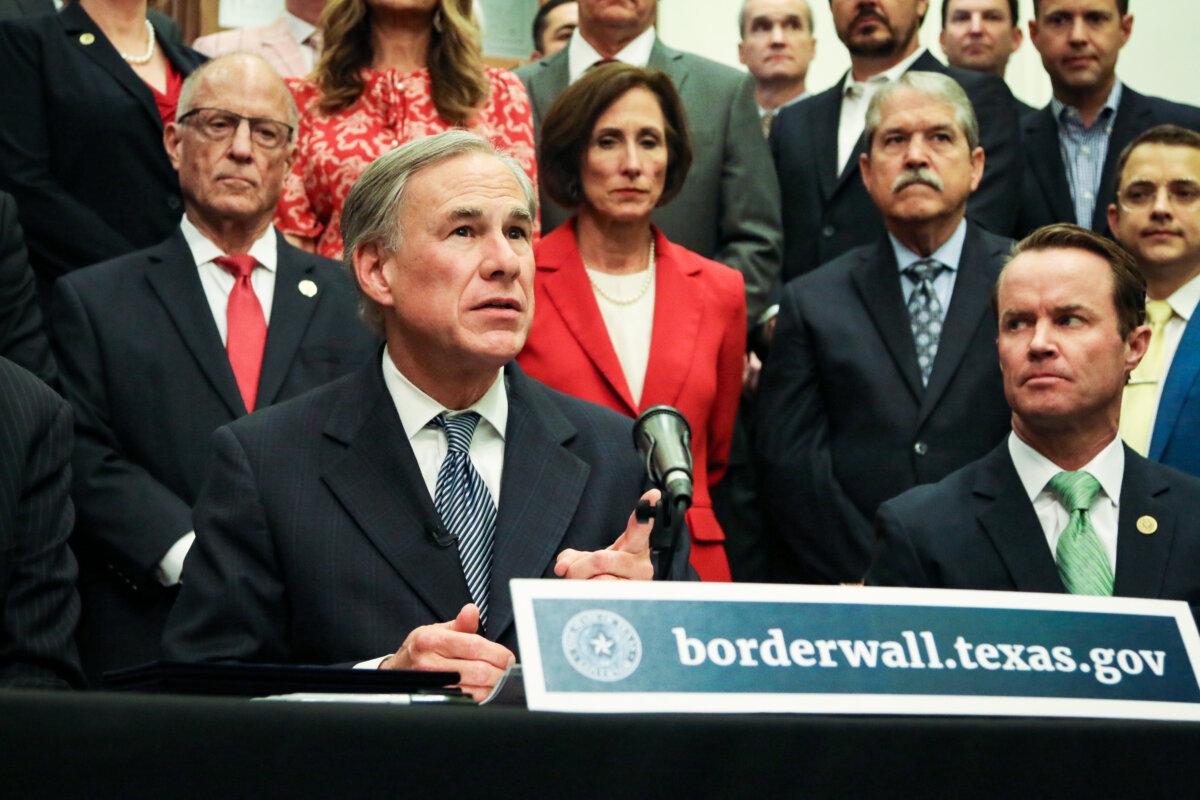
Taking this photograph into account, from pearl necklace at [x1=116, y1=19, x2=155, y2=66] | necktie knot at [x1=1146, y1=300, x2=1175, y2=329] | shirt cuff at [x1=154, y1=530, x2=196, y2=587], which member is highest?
pearl necklace at [x1=116, y1=19, x2=155, y2=66]

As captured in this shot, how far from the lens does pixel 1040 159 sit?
17.1ft

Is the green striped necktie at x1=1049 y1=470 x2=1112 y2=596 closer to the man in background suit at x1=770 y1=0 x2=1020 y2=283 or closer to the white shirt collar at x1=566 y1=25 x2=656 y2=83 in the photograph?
the man in background suit at x1=770 y1=0 x2=1020 y2=283

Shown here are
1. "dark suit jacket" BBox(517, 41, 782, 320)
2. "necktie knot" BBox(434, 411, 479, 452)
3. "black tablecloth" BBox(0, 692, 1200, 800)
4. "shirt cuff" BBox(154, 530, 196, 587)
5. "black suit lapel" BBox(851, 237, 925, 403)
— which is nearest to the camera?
"black tablecloth" BBox(0, 692, 1200, 800)

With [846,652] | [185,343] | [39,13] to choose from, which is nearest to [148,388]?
[185,343]

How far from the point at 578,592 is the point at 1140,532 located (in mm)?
1919

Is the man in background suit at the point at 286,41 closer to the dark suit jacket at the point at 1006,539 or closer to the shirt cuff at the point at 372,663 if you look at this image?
the dark suit jacket at the point at 1006,539

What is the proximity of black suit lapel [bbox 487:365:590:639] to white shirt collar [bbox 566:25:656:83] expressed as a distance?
2148 mm

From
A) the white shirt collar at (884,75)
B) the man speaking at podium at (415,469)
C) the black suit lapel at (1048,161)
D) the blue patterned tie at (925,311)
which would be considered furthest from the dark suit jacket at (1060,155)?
the man speaking at podium at (415,469)

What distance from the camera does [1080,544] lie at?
132 inches

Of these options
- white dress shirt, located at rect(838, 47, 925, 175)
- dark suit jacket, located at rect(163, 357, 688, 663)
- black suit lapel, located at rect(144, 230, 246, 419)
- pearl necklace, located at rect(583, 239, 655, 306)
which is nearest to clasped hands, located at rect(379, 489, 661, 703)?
dark suit jacket, located at rect(163, 357, 688, 663)

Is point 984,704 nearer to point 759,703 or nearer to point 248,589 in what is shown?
point 759,703

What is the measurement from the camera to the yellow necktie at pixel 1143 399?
171 inches

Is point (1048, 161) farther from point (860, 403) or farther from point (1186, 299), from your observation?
point (860, 403)

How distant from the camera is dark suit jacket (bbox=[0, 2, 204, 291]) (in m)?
4.25
